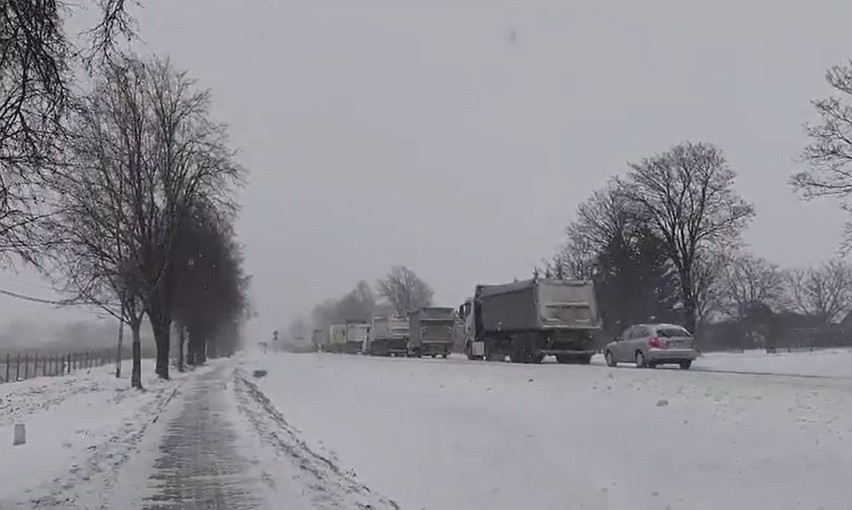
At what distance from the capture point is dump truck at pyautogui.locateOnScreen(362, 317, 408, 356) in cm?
6341

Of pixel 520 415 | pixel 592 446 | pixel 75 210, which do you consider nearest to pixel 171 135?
pixel 75 210

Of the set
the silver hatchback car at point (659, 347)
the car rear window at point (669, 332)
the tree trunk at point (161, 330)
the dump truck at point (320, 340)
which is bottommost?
the silver hatchback car at point (659, 347)

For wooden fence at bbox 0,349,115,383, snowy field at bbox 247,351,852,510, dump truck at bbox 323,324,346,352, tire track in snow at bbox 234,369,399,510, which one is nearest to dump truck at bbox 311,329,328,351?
dump truck at bbox 323,324,346,352

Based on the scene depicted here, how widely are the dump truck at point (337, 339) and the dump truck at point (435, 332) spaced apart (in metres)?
29.9

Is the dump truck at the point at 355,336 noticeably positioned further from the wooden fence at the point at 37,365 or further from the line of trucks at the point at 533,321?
the line of trucks at the point at 533,321

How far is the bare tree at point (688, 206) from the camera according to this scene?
63312mm

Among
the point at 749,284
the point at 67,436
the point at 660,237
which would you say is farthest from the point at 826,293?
the point at 67,436

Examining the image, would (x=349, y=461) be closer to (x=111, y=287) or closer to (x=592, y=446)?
(x=592, y=446)

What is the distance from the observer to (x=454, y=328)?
188 feet

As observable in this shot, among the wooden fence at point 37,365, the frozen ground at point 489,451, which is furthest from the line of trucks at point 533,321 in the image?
the wooden fence at point 37,365

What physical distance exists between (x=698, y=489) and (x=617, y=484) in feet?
3.43

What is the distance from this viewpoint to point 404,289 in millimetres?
151000

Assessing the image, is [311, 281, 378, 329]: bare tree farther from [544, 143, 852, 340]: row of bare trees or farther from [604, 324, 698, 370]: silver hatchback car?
[604, 324, 698, 370]: silver hatchback car

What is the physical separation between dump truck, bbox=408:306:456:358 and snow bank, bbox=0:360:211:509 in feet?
71.7
